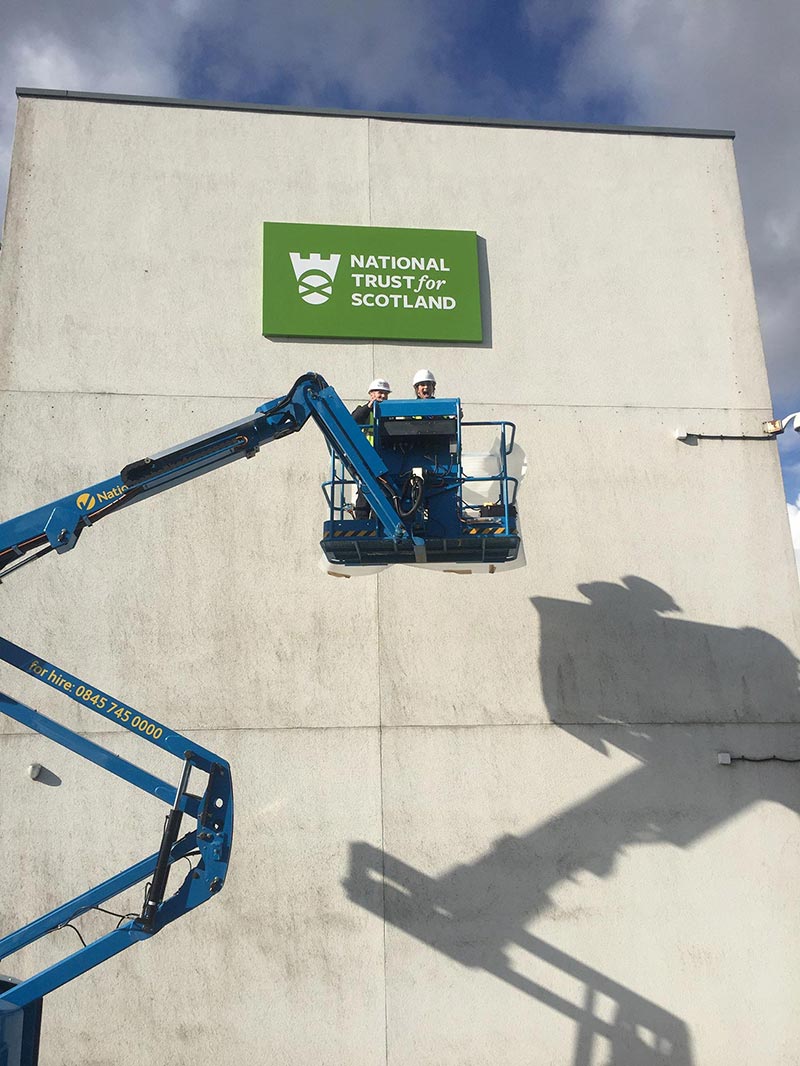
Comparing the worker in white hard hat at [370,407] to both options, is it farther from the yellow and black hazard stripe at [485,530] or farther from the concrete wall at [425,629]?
the concrete wall at [425,629]

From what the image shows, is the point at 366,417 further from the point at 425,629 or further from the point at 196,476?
the point at 425,629

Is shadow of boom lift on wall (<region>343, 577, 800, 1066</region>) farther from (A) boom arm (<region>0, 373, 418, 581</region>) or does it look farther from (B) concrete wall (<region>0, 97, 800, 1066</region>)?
(A) boom arm (<region>0, 373, 418, 581</region>)

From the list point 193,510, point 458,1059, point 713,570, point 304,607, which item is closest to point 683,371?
point 713,570

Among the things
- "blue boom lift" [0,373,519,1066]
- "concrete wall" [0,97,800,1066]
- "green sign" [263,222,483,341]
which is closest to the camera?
"blue boom lift" [0,373,519,1066]

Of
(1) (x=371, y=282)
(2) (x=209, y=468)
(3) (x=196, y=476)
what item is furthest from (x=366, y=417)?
(1) (x=371, y=282)

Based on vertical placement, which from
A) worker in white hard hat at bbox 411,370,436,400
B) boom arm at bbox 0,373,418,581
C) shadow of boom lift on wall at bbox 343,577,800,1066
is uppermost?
worker in white hard hat at bbox 411,370,436,400

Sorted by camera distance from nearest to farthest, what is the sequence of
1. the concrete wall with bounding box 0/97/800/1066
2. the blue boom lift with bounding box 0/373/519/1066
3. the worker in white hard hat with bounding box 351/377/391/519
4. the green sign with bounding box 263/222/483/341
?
the blue boom lift with bounding box 0/373/519/1066
the worker in white hard hat with bounding box 351/377/391/519
the concrete wall with bounding box 0/97/800/1066
the green sign with bounding box 263/222/483/341

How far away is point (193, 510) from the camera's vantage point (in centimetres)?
1023

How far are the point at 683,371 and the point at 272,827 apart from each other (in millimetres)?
7905

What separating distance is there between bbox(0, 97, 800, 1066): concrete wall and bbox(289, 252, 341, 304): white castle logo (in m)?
0.64

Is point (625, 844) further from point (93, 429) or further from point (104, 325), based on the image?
point (104, 325)

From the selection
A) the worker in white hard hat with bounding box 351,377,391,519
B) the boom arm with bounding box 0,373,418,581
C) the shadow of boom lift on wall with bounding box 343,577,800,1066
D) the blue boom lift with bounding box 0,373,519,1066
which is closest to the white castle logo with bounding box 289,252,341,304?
the worker in white hard hat with bounding box 351,377,391,519

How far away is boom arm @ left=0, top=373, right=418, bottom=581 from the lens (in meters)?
6.88

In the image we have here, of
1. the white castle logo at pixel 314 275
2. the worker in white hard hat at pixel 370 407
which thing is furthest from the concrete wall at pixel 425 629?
the worker in white hard hat at pixel 370 407
